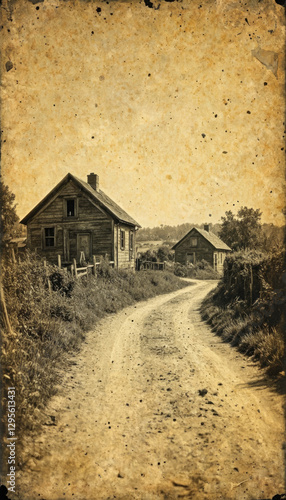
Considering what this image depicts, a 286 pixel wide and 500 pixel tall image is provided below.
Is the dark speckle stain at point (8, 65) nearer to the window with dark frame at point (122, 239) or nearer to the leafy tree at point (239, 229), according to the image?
the window with dark frame at point (122, 239)

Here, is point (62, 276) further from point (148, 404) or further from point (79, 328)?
point (148, 404)

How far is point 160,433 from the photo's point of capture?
3828 millimetres

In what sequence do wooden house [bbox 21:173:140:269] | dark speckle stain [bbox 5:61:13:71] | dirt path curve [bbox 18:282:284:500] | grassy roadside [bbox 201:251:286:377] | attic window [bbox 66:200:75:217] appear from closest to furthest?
dirt path curve [bbox 18:282:284:500] < dark speckle stain [bbox 5:61:13:71] < grassy roadside [bbox 201:251:286:377] < wooden house [bbox 21:173:140:269] < attic window [bbox 66:200:75:217]

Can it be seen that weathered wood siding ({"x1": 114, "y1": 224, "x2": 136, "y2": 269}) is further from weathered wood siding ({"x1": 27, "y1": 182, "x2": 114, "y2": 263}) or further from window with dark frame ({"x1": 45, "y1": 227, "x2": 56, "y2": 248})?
window with dark frame ({"x1": 45, "y1": 227, "x2": 56, "y2": 248})

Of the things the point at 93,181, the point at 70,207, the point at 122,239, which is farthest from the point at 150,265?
the point at 70,207

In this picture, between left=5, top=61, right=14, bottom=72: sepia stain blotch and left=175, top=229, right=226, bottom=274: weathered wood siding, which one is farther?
left=175, top=229, right=226, bottom=274: weathered wood siding

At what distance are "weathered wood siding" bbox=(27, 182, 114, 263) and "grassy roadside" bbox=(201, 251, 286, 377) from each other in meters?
9.82

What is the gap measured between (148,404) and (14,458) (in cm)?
216

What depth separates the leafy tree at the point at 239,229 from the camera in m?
36.8

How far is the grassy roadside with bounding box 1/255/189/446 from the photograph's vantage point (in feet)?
13.1

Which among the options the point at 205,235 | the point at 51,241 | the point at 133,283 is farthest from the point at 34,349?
the point at 205,235

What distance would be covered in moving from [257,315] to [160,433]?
471cm

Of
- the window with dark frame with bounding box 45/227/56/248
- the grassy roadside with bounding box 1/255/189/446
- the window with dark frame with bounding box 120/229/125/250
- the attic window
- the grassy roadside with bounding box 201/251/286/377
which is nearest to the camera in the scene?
the grassy roadside with bounding box 1/255/189/446

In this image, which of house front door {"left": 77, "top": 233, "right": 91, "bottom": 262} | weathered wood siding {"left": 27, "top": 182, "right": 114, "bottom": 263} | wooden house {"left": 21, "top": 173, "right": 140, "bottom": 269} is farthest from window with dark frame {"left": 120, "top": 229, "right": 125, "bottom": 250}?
house front door {"left": 77, "top": 233, "right": 91, "bottom": 262}
